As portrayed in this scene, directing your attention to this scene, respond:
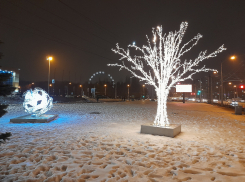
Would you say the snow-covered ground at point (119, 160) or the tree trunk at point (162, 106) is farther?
the tree trunk at point (162, 106)

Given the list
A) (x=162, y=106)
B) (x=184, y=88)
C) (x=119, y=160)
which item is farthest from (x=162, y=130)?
(x=184, y=88)

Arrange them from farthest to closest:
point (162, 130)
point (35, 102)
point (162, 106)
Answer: point (35, 102)
point (162, 106)
point (162, 130)

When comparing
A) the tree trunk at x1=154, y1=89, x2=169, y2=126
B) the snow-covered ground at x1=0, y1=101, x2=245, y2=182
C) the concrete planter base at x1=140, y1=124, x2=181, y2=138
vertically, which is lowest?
the snow-covered ground at x1=0, y1=101, x2=245, y2=182

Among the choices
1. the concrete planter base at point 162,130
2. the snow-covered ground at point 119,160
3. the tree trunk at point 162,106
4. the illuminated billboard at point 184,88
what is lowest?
the snow-covered ground at point 119,160

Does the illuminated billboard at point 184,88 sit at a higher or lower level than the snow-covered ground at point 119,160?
higher

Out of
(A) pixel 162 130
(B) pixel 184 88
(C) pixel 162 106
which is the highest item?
(B) pixel 184 88

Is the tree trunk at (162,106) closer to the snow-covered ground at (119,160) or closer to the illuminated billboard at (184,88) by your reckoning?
the snow-covered ground at (119,160)

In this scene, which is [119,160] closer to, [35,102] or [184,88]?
[35,102]

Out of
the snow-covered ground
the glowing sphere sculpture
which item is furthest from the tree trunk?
the glowing sphere sculpture

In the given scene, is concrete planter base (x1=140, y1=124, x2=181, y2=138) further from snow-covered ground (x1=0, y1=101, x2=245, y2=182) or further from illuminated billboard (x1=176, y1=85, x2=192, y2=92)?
illuminated billboard (x1=176, y1=85, x2=192, y2=92)

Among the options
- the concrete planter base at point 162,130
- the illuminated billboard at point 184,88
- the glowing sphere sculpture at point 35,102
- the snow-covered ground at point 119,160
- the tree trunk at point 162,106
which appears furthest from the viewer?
the illuminated billboard at point 184,88

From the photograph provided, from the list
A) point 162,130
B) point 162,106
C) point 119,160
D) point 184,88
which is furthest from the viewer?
point 184,88

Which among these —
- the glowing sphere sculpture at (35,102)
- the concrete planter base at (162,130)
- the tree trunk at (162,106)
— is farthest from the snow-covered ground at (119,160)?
the glowing sphere sculpture at (35,102)

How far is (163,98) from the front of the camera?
852 centimetres
